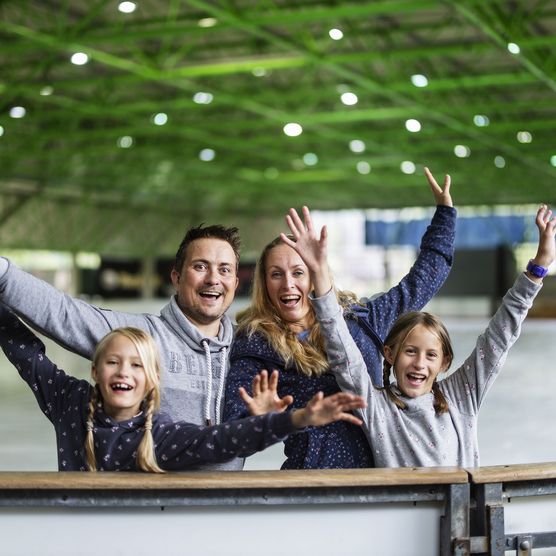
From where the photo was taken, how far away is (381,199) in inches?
1859

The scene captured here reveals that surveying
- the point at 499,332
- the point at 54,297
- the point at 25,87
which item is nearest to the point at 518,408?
the point at 499,332

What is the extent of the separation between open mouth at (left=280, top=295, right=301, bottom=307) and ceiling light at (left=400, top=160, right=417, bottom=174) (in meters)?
30.8

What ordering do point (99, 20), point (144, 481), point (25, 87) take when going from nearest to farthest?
point (144, 481)
point (99, 20)
point (25, 87)

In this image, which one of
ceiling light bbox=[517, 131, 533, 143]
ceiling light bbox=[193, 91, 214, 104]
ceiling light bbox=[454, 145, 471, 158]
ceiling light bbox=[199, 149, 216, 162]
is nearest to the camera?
ceiling light bbox=[193, 91, 214, 104]

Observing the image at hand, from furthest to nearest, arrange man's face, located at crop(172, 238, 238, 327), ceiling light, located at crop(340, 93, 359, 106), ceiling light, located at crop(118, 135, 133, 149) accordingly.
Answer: ceiling light, located at crop(118, 135, 133, 149) → ceiling light, located at crop(340, 93, 359, 106) → man's face, located at crop(172, 238, 238, 327)

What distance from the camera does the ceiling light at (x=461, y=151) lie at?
1230 inches

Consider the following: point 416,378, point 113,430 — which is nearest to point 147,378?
point 113,430

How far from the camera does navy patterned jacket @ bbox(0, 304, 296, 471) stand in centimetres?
258

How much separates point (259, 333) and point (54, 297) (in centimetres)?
70

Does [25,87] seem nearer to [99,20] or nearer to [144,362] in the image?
[99,20]

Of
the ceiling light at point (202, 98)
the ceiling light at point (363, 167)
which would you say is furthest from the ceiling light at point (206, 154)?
the ceiling light at point (202, 98)

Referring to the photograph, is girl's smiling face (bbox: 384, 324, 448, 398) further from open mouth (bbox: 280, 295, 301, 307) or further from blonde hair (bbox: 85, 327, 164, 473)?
blonde hair (bbox: 85, 327, 164, 473)

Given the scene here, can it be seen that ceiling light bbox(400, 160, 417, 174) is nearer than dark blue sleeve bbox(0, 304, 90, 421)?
No

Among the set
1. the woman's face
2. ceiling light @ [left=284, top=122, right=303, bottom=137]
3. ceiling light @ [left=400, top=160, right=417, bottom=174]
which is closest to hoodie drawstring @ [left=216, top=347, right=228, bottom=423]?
the woman's face
